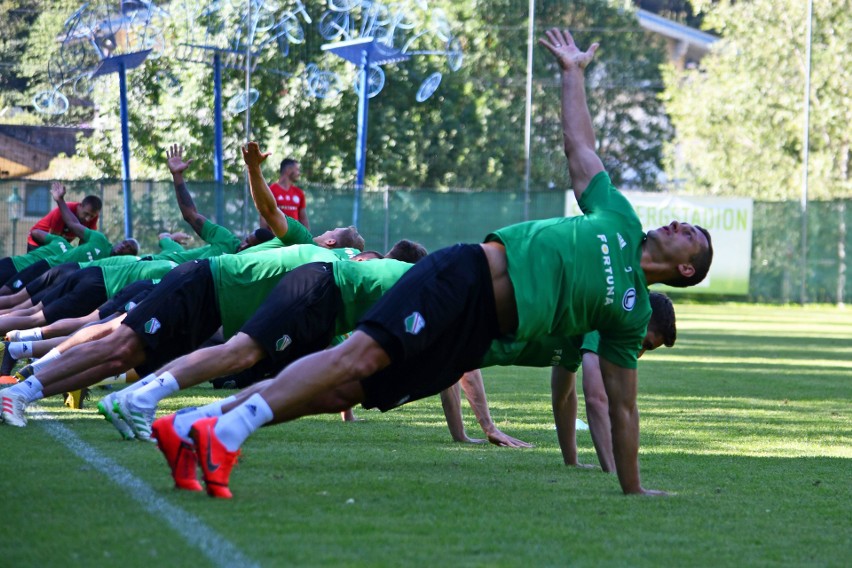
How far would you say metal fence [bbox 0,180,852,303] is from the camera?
25562mm

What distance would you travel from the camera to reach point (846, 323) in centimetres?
2552

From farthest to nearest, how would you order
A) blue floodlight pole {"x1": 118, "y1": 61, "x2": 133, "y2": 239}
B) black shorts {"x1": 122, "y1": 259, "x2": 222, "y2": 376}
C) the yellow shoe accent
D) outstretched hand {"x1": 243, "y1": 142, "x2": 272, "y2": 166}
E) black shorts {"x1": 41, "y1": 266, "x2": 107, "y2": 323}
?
blue floodlight pole {"x1": 118, "y1": 61, "x2": 133, "y2": 239} → black shorts {"x1": 41, "y1": 266, "x2": 107, "y2": 323} → the yellow shoe accent → black shorts {"x1": 122, "y1": 259, "x2": 222, "y2": 376} → outstretched hand {"x1": 243, "y1": 142, "x2": 272, "y2": 166}

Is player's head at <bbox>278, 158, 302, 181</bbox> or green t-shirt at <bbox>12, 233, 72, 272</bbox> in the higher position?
player's head at <bbox>278, 158, 302, 181</bbox>

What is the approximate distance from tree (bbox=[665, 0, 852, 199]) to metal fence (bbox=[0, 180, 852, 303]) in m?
7.11

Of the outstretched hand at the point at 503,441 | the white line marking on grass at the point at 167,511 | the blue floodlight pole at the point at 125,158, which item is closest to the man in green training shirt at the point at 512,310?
the white line marking on grass at the point at 167,511

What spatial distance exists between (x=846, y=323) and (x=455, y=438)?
62.8 ft

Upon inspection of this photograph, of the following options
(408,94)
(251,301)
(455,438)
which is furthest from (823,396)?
(408,94)

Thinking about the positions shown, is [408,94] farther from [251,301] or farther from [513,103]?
[251,301]

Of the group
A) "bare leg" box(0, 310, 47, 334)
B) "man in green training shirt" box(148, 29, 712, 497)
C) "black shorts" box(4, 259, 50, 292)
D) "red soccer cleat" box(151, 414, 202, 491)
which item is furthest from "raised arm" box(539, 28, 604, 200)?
"black shorts" box(4, 259, 50, 292)

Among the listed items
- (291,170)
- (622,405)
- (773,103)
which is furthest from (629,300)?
(773,103)

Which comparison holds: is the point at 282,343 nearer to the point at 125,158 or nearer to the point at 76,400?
the point at 76,400

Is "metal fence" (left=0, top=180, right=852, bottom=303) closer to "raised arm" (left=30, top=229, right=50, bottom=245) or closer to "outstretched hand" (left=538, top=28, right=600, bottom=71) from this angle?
"raised arm" (left=30, top=229, right=50, bottom=245)

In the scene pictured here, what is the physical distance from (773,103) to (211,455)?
1438 inches

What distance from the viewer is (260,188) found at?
6797 millimetres
